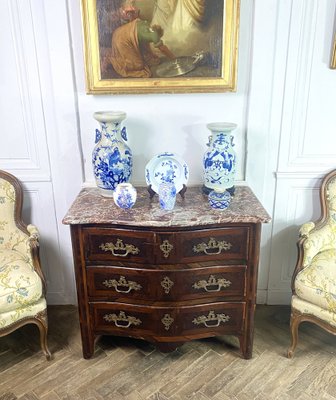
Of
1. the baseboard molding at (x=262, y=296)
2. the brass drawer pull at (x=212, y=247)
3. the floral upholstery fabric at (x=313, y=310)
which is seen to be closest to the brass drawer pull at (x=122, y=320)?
the brass drawer pull at (x=212, y=247)

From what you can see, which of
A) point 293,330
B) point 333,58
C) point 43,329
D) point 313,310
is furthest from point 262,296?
point 333,58

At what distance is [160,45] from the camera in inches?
80.4

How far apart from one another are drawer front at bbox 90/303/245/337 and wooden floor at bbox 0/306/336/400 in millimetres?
194

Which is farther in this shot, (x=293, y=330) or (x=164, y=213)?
(x=293, y=330)

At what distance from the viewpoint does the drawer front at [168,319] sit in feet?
6.57

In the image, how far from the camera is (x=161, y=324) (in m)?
2.02

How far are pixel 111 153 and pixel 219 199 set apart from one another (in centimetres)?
60

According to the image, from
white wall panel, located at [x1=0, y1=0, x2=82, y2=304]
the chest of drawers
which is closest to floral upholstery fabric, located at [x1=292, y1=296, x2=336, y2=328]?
the chest of drawers

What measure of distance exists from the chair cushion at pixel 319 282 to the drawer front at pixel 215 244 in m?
0.37

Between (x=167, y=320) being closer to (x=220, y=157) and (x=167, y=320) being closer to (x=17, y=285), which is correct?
(x=17, y=285)

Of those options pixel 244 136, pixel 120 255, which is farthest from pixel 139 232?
pixel 244 136

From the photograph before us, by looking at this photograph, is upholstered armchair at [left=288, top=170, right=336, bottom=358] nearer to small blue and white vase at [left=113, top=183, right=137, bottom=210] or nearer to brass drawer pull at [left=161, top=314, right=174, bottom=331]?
brass drawer pull at [left=161, top=314, right=174, bottom=331]

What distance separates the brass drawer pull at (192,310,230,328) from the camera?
2031mm

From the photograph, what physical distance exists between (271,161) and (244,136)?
0.23 meters
